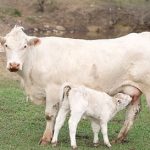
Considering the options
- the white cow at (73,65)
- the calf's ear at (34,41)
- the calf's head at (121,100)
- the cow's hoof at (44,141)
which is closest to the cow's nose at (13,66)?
the white cow at (73,65)

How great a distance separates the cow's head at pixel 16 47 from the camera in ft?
33.0

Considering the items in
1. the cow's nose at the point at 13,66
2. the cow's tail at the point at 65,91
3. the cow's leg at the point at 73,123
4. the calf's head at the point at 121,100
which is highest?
the cow's nose at the point at 13,66

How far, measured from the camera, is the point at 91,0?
120ft

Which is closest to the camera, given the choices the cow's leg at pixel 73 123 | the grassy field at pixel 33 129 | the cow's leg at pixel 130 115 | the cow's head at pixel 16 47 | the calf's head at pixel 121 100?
the cow's leg at pixel 73 123

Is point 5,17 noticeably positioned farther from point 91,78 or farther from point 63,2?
point 91,78

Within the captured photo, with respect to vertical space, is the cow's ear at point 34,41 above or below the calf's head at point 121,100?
above

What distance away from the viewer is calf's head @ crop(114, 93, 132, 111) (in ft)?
34.6

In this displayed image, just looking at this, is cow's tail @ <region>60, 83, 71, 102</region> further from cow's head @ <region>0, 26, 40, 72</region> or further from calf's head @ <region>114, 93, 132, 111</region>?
calf's head @ <region>114, 93, 132, 111</region>

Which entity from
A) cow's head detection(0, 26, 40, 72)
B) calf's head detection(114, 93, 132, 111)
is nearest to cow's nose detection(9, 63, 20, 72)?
cow's head detection(0, 26, 40, 72)

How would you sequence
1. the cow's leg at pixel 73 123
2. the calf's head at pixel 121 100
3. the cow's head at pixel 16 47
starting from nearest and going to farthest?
the cow's leg at pixel 73 123, the cow's head at pixel 16 47, the calf's head at pixel 121 100

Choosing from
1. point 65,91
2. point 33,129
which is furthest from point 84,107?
point 33,129

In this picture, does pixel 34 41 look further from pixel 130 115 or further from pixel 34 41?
pixel 130 115

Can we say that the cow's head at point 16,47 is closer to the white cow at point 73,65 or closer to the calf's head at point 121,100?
the white cow at point 73,65

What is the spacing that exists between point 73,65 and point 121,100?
108 cm
